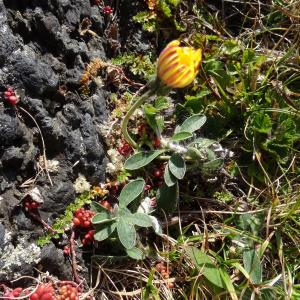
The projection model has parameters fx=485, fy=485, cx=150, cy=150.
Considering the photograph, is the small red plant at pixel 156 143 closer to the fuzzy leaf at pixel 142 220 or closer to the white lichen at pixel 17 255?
the fuzzy leaf at pixel 142 220

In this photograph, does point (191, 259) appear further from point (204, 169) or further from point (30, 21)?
point (30, 21)

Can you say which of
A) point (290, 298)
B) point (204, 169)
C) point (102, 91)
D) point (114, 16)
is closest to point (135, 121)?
point (102, 91)

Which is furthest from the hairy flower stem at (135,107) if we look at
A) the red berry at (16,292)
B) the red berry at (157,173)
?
the red berry at (16,292)

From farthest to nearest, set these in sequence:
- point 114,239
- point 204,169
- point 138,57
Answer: point 138,57, point 204,169, point 114,239

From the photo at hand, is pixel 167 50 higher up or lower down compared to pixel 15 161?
higher up

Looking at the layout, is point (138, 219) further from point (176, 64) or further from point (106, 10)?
point (106, 10)

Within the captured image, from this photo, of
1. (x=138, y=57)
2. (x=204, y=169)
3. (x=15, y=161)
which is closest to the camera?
(x=15, y=161)

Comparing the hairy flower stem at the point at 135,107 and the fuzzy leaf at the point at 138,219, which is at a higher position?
the hairy flower stem at the point at 135,107
